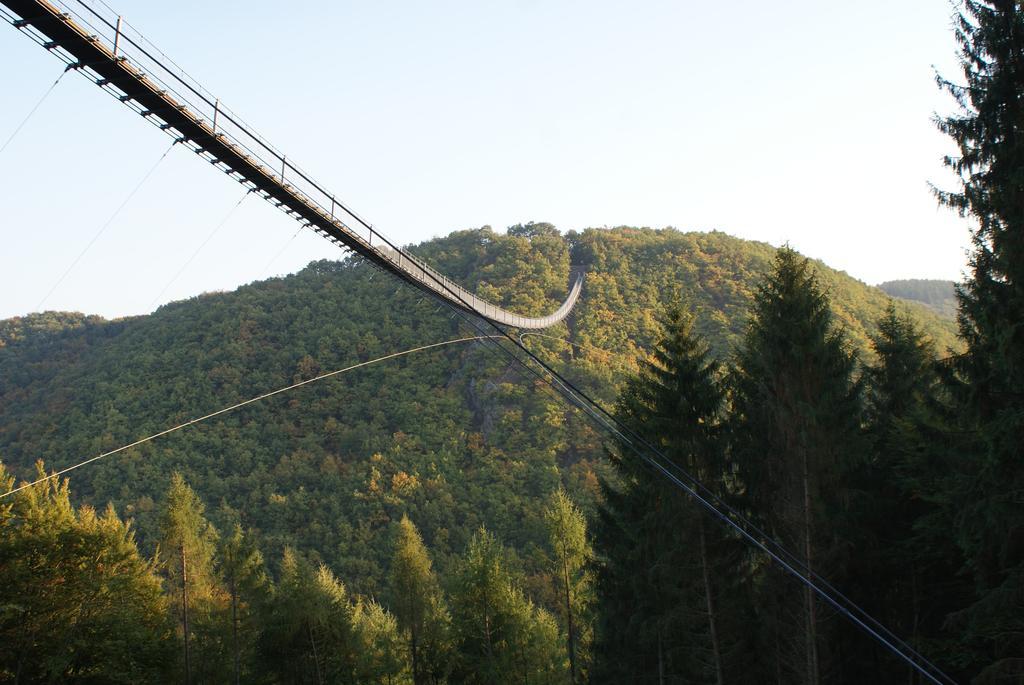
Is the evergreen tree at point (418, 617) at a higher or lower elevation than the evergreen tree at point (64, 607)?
lower

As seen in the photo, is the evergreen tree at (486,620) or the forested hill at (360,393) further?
the forested hill at (360,393)

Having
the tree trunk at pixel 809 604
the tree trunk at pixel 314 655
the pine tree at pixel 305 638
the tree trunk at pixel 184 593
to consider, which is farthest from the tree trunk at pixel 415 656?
the tree trunk at pixel 809 604

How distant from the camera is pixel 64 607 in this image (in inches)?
726

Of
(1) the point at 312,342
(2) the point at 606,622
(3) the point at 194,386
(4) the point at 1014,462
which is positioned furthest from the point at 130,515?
(4) the point at 1014,462

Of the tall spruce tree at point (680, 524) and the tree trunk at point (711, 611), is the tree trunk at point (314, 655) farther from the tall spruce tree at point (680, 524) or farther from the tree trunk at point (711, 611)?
the tree trunk at point (711, 611)

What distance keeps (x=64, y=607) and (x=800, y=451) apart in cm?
1787

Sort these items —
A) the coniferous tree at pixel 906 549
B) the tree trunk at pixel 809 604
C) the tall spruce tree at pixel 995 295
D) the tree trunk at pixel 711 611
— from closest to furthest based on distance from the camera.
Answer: the tall spruce tree at pixel 995 295 < the tree trunk at pixel 809 604 < the coniferous tree at pixel 906 549 < the tree trunk at pixel 711 611

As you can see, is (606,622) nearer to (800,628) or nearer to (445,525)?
(800,628)

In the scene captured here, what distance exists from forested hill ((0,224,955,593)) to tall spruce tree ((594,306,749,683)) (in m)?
19.0

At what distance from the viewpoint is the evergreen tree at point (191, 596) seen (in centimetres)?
2598

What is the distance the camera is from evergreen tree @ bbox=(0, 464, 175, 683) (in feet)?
58.7

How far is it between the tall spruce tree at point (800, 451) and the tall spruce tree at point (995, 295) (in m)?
2.65

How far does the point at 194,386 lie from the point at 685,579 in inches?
2217

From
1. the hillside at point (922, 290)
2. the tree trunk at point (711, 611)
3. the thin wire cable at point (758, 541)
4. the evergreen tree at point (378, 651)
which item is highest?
the hillside at point (922, 290)
